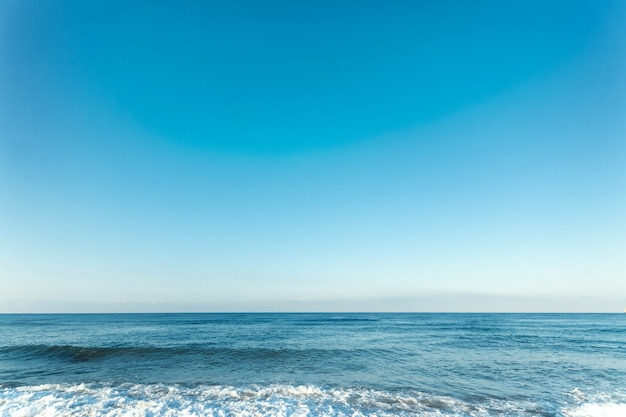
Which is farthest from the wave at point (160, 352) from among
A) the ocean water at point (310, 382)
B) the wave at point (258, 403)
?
the wave at point (258, 403)

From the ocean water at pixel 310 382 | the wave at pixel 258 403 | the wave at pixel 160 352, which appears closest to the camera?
the wave at pixel 258 403

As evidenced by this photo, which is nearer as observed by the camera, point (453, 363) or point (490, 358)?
point (453, 363)

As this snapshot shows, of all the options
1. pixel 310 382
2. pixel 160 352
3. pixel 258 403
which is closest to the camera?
pixel 258 403

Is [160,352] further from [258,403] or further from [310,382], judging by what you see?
[258,403]

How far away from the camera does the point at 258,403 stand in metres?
12.9

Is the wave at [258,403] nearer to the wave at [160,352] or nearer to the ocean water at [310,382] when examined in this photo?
the ocean water at [310,382]

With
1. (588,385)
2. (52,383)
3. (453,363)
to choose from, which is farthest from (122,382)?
(588,385)

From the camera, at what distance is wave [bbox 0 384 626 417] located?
38.8ft

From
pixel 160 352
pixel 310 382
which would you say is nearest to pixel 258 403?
pixel 310 382

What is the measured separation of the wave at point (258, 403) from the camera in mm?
11820

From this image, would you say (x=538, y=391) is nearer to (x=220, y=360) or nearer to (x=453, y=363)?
(x=453, y=363)

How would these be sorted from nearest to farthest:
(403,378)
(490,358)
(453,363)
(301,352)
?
(403,378) < (453,363) < (490,358) < (301,352)

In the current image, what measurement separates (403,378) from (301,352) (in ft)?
34.9

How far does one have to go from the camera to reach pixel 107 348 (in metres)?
27.3
